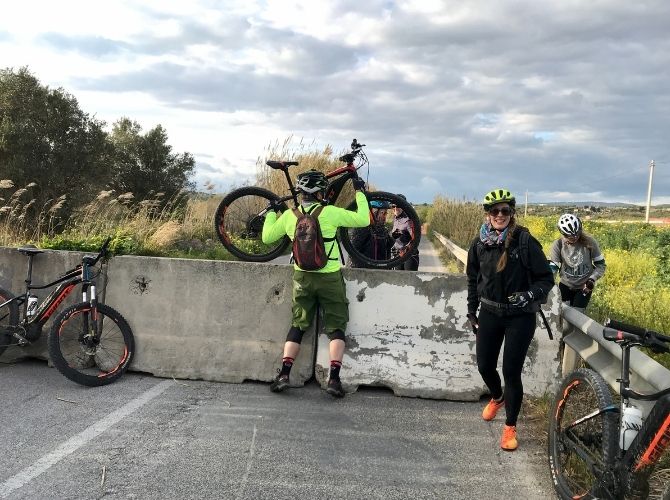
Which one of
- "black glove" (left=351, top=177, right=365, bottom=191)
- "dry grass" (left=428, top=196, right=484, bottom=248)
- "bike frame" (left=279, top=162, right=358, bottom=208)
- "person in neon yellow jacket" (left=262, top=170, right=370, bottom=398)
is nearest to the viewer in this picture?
"person in neon yellow jacket" (left=262, top=170, right=370, bottom=398)

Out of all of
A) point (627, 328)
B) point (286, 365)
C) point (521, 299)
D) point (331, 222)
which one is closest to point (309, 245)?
point (331, 222)

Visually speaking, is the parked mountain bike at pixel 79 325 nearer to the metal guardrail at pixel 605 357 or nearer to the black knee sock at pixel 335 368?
the black knee sock at pixel 335 368

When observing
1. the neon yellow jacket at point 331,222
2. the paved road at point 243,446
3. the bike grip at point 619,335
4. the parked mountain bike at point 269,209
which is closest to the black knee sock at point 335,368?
the paved road at point 243,446

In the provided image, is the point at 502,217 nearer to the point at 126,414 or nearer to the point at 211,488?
the point at 211,488

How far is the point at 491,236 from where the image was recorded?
4312 millimetres

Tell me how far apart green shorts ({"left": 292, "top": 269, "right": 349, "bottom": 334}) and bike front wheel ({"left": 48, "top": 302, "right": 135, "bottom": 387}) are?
1723 millimetres

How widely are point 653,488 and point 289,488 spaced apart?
202 centimetres

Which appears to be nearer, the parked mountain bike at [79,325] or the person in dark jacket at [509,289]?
the person in dark jacket at [509,289]

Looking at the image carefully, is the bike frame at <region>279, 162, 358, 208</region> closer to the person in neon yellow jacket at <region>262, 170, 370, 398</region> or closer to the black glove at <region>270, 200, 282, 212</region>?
the black glove at <region>270, 200, 282, 212</region>

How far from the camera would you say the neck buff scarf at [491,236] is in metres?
4.27

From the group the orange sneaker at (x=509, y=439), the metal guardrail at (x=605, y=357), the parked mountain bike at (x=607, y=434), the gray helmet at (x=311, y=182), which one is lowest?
the orange sneaker at (x=509, y=439)

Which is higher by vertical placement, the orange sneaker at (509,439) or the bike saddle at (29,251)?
the bike saddle at (29,251)

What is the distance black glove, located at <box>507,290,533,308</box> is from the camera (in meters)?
4.10

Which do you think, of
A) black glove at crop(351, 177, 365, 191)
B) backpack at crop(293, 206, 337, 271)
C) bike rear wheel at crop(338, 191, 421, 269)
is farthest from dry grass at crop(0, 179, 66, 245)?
black glove at crop(351, 177, 365, 191)
